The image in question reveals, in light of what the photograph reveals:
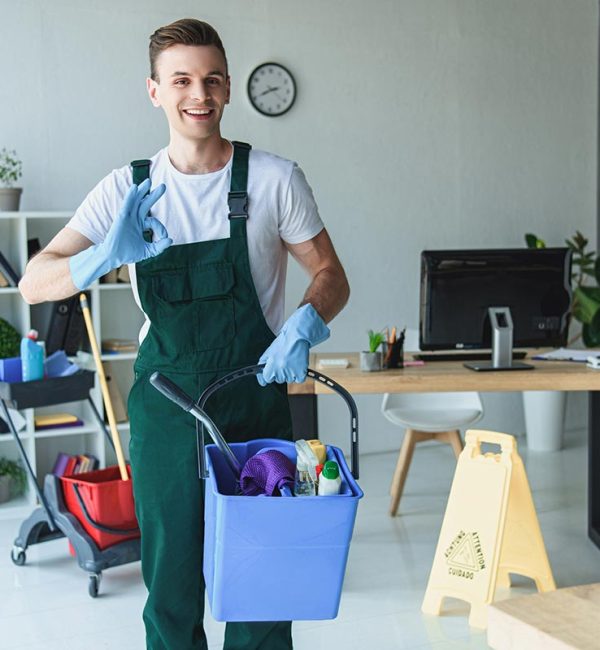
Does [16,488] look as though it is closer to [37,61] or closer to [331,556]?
[37,61]

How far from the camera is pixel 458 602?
11.5 feet

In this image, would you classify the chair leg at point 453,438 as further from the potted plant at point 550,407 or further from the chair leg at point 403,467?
the potted plant at point 550,407

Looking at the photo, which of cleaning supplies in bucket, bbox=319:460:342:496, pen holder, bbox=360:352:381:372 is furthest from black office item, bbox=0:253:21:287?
cleaning supplies in bucket, bbox=319:460:342:496

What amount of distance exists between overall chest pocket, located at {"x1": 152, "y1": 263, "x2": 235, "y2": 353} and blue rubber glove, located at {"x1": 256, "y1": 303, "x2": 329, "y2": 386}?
0.60ft

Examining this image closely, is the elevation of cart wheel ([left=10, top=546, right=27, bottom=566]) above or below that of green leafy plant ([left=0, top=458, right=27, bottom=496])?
below

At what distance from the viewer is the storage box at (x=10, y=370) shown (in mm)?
3929

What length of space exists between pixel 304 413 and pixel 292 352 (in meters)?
1.74

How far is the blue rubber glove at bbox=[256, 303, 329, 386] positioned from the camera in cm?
196

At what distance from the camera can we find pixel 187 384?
7.00ft

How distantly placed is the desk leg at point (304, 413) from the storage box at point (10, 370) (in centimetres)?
114

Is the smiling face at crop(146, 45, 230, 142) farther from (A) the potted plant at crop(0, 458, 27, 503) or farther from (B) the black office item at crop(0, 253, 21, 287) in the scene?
(A) the potted plant at crop(0, 458, 27, 503)

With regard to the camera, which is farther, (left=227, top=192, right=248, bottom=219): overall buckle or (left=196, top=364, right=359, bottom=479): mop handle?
(left=227, top=192, right=248, bottom=219): overall buckle

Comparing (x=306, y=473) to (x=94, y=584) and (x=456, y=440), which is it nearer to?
Answer: (x=94, y=584)

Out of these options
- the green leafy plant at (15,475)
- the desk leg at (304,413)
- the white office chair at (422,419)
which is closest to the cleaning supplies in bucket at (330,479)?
the desk leg at (304,413)
